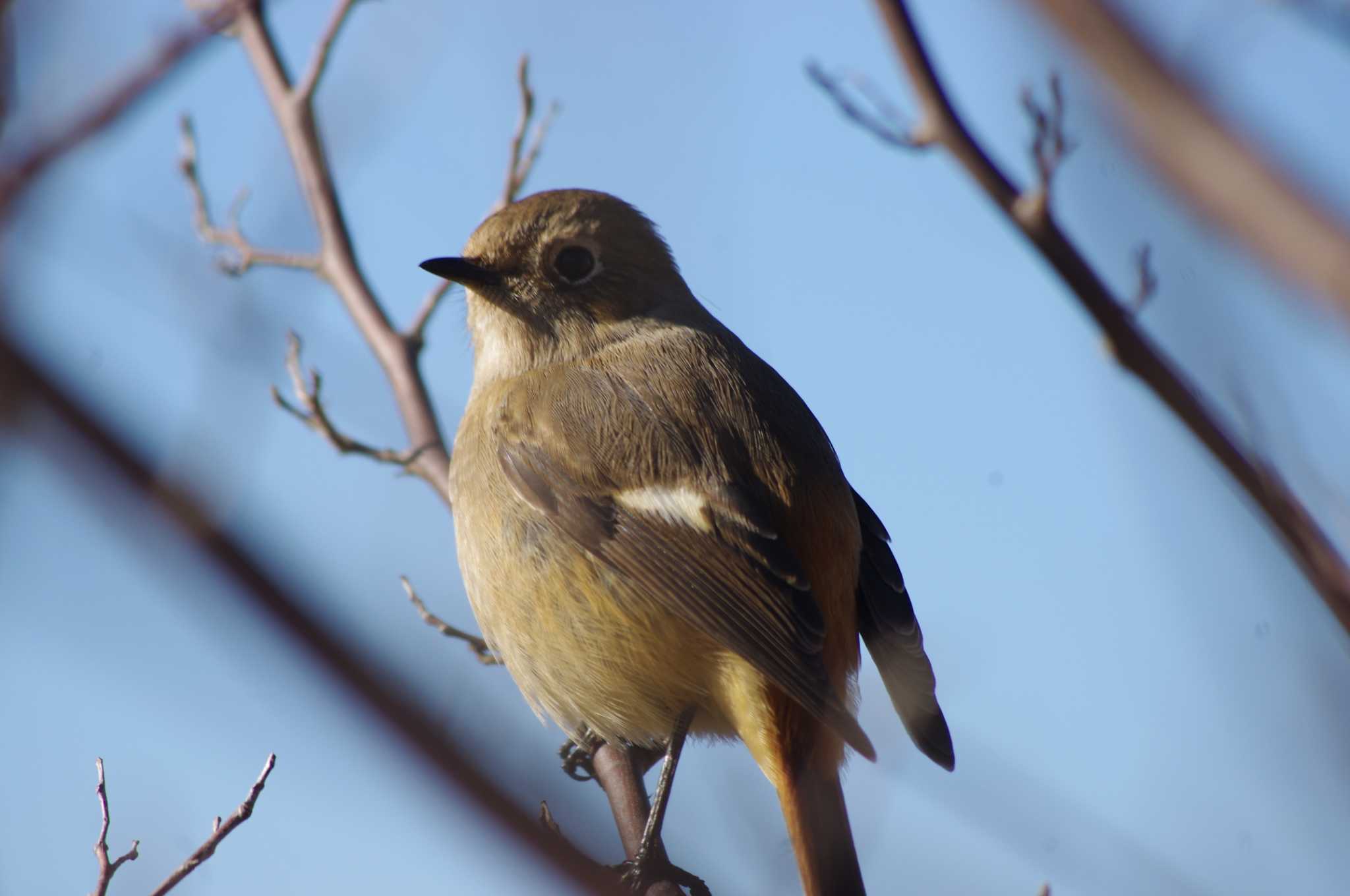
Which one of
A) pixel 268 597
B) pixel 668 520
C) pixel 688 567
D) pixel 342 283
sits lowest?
pixel 268 597

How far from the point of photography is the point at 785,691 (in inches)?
144

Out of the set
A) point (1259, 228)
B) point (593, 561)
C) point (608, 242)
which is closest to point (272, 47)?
point (608, 242)

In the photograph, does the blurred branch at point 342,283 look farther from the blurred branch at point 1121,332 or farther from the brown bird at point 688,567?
the blurred branch at point 1121,332

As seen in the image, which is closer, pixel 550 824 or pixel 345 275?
pixel 550 824

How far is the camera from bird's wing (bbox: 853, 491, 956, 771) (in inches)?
157

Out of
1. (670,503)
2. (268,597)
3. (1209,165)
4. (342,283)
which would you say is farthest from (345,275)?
(268,597)

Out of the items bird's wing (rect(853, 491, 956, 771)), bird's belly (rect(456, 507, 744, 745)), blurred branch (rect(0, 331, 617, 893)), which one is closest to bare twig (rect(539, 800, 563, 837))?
blurred branch (rect(0, 331, 617, 893))

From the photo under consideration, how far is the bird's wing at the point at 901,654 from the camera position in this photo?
398 centimetres

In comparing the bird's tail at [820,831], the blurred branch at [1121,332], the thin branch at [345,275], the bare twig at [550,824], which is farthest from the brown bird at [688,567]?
the blurred branch at [1121,332]

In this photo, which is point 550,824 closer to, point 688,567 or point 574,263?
point 688,567

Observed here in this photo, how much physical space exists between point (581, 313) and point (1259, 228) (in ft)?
12.6

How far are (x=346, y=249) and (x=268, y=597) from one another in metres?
4.54

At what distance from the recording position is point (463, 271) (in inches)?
181

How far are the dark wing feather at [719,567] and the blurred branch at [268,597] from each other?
2.86m
